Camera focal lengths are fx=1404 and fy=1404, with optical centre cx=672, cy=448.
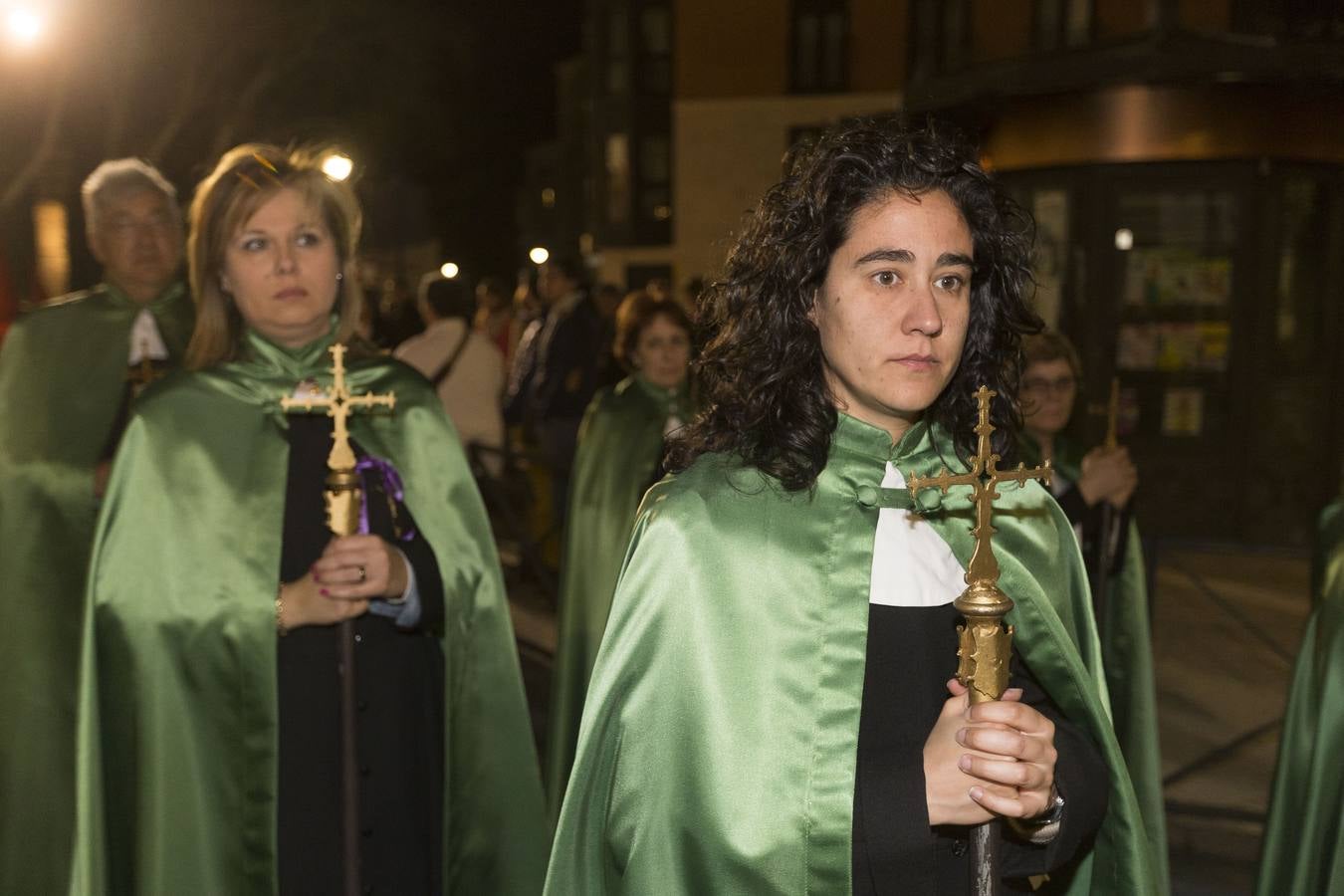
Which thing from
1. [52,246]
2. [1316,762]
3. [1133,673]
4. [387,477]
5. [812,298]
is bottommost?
[1133,673]

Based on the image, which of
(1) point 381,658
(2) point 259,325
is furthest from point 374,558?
(2) point 259,325

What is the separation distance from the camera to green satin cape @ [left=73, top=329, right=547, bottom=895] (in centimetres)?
338

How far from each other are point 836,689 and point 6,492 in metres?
3.80

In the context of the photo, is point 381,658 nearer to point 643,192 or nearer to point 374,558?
point 374,558

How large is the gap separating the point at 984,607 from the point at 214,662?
220cm

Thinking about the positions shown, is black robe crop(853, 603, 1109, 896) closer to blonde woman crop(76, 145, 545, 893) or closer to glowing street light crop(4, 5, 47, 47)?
blonde woman crop(76, 145, 545, 893)

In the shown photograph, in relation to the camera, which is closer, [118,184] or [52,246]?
[118,184]

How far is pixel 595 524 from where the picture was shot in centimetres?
594

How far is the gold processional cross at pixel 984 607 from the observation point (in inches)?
75.5

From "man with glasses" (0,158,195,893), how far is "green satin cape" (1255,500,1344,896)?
3687 millimetres

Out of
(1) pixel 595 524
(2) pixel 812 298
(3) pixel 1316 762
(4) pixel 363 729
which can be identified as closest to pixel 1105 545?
(3) pixel 1316 762

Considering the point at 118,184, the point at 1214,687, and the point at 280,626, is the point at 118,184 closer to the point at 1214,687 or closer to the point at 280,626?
the point at 280,626

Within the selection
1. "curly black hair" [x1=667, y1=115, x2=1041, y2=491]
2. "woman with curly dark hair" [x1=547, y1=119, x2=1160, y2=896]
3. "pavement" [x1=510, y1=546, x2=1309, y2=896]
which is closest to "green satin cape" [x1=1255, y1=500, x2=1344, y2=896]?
"pavement" [x1=510, y1=546, x2=1309, y2=896]

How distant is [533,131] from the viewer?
5806cm
